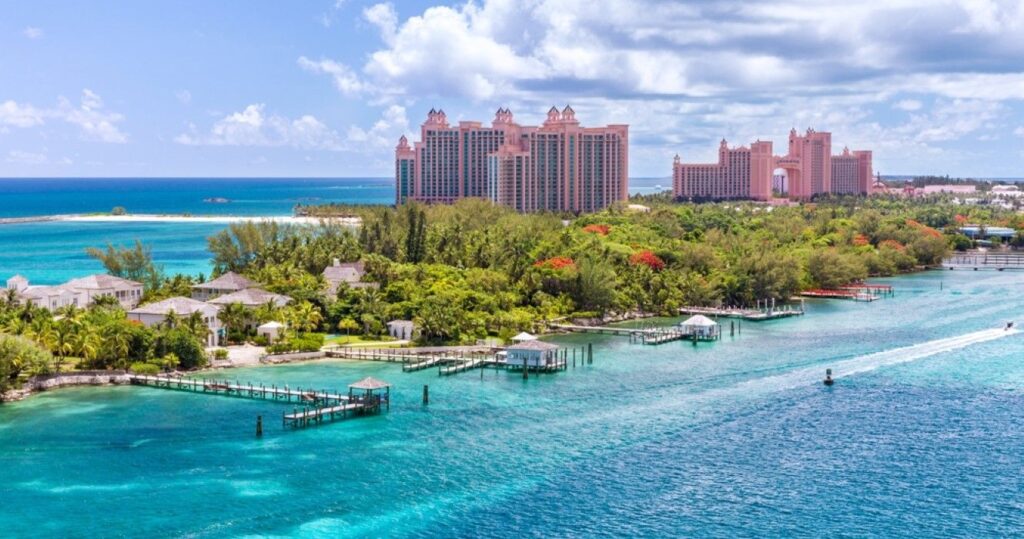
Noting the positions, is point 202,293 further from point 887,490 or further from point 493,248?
point 887,490

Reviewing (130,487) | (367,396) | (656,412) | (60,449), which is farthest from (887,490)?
(60,449)

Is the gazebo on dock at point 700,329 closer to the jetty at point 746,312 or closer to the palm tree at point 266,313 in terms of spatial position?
the jetty at point 746,312

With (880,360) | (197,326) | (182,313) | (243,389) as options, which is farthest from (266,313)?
(880,360)

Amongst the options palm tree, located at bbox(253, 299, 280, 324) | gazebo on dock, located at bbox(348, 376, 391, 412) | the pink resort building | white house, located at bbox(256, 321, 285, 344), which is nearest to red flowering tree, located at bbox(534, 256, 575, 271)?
palm tree, located at bbox(253, 299, 280, 324)

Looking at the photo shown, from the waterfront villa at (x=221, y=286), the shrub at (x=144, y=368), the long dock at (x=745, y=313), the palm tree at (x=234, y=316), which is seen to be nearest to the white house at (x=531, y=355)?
the palm tree at (x=234, y=316)

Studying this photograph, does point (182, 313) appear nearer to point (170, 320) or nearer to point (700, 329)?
point (170, 320)

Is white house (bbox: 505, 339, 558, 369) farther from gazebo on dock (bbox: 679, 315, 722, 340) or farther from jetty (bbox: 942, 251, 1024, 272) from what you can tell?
jetty (bbox: 942, 251, 1024, 272)
